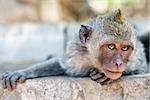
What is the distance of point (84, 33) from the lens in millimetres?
3957

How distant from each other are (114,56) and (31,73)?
2.78ft

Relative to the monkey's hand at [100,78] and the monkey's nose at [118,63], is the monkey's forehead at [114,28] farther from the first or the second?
the monkey's hand at [100,78]

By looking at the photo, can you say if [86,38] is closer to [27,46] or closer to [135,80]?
[135,80]

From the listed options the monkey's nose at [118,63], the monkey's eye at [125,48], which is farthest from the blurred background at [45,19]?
the monkey's nose at [118,63]

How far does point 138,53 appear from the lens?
13.7ft

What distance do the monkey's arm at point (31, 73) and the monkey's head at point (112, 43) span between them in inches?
22.9

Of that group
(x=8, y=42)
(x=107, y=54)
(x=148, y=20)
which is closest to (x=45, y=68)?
(x=107, y=54)

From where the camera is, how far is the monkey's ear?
391 cm

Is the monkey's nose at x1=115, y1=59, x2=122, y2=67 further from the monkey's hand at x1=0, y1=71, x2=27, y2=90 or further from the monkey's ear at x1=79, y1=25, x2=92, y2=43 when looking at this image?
the monkey's hand at x1=0, y1=71, x2=27, y2=90

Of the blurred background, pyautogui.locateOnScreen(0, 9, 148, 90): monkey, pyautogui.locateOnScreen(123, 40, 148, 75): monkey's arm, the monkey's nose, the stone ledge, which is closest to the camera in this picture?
the monkey's nose

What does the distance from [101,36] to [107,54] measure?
0.47 ft

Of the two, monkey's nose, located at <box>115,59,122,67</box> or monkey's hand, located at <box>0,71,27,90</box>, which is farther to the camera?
monkey's hand, located at <box>0,71,27,90</box>

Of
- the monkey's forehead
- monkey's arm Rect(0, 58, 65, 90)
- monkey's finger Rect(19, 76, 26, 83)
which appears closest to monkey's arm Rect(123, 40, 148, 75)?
the monkey's forehead

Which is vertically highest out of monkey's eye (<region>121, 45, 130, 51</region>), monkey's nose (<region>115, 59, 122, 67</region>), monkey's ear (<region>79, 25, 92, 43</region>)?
monkey's ear (<region>79, 25, 92, 43</region>)
